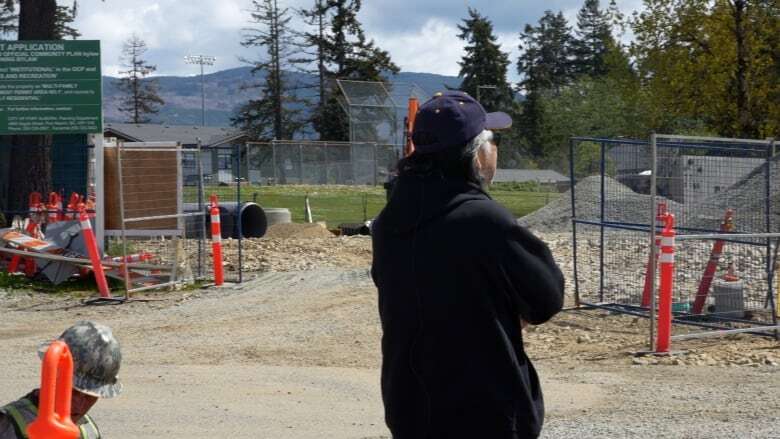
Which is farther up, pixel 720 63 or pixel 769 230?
pixel 720 63

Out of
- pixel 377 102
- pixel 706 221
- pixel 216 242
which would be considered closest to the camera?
pixel 706 221

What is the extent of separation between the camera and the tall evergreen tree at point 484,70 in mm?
83188

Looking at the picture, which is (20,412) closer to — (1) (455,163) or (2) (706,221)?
(1) (455,163)

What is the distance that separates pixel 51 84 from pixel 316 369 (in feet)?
31.2

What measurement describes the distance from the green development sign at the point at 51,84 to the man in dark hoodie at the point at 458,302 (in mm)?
14766

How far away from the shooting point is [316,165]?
5906 centimetres

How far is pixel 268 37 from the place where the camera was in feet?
293

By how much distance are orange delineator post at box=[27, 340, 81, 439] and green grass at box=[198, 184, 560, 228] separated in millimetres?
26615

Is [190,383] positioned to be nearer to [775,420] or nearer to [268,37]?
[775,420]

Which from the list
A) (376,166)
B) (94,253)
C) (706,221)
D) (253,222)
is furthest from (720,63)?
(376,166)

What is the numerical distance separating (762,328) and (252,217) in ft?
50.7

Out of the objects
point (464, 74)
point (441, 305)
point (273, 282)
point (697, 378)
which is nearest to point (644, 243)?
point (273, 282)

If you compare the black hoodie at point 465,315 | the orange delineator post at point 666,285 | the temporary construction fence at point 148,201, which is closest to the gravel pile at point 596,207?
the orange delineator post at point 666,285

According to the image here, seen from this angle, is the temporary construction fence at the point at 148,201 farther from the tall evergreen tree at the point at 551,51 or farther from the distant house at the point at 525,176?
the tall evergreen tree at the point at 551,51
